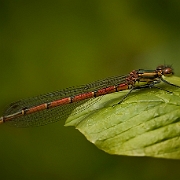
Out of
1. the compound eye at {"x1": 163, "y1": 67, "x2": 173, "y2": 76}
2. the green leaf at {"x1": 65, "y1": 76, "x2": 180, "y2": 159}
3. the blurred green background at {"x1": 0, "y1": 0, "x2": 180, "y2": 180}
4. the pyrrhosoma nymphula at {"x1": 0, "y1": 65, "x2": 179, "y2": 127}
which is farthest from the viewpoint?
the blurred green background at {"x1": 0, "y1": 0, "x2": 180, "y2": 180}

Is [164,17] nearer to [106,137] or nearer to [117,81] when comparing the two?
[117,81]

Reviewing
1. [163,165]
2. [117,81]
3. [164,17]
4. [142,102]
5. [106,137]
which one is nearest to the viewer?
[106,137]

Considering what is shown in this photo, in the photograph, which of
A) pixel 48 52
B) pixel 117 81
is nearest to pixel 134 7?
pixel 48 52

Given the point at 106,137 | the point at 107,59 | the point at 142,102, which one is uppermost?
the point at 107,59

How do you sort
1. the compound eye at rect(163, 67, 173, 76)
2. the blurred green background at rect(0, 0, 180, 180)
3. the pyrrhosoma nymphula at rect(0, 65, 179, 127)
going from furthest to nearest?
the blurred green background at rect(0, 0, 180, 180)
the pyrrhosoma nymphula at rect(0, 65, 179, 127)
the compound eye at rect(163, 67, 173, 76)

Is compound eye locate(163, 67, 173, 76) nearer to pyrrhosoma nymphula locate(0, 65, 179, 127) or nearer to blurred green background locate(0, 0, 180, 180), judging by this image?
pyrrhosoma nymphula locate(0, 65, 179, 127)

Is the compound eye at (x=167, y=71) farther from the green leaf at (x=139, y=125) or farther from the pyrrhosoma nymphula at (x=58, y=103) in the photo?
the green leaf at (x=139, y=125)

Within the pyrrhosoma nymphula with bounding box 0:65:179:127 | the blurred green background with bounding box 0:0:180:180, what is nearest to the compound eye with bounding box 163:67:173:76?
the pyrrhosoma nymphula with bounding box 0:65:179:127
